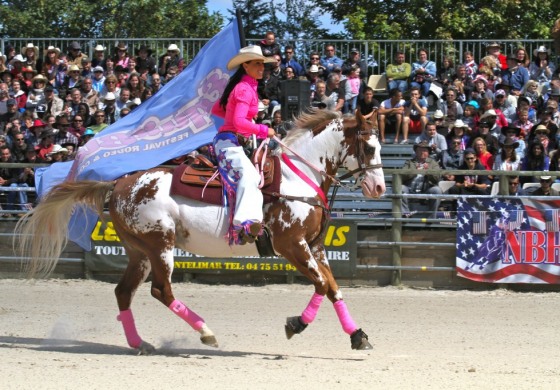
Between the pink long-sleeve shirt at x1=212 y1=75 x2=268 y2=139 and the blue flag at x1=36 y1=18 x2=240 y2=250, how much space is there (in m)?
2.56

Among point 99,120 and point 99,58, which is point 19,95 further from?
point 99,120

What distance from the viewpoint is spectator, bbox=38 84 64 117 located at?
58.2 feet

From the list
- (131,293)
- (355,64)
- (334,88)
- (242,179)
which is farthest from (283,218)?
(355,64)

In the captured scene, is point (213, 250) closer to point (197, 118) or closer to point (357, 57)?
point (197, 118)

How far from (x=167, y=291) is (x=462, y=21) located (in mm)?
18420

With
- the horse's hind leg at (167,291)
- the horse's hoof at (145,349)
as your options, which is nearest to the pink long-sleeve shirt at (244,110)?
the horse's hind leg at (167,291)

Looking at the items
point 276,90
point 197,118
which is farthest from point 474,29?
point 197,118

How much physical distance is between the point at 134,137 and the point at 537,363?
532 cm

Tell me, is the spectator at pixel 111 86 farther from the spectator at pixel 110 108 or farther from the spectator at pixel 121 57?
the spectator at pixel 121 57

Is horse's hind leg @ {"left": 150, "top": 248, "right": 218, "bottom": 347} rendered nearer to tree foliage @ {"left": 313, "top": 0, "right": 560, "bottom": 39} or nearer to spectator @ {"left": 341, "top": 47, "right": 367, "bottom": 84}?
spectator @ {"left": 341, "top": 47, "right": 367, "bottom": 84}

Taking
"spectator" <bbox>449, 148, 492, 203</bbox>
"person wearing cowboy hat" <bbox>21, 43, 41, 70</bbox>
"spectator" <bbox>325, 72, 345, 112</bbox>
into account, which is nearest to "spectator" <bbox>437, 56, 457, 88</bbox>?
"spectator" <bbox>325, 72, 345, 112</bbox>

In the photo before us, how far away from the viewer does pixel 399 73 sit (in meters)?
18.2

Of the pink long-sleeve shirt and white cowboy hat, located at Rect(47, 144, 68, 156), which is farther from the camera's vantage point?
white cowboy hat, located at Rect(47, 144, 68, 156)

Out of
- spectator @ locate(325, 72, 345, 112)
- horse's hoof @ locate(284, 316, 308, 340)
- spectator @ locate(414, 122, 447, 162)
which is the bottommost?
horse's hoof @ locate(284, 316, 308, 340)
